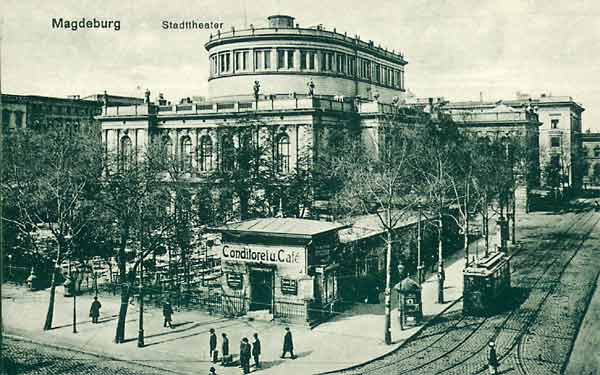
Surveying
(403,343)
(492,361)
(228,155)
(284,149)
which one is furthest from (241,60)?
(492,361)

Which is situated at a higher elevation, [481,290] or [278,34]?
[278,34]

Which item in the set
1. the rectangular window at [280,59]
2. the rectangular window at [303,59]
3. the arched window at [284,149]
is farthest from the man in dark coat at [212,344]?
the rectangular window at [303,59]

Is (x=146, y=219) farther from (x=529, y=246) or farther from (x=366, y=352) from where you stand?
(x=529, y=246)

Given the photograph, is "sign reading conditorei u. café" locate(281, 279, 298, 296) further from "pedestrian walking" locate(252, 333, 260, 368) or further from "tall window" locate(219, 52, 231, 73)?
"tall window" locate(219, 52, 231, 73)

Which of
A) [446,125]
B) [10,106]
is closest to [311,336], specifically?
[446,125]

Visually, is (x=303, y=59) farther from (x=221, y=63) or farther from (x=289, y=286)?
(x=289, y=286)
